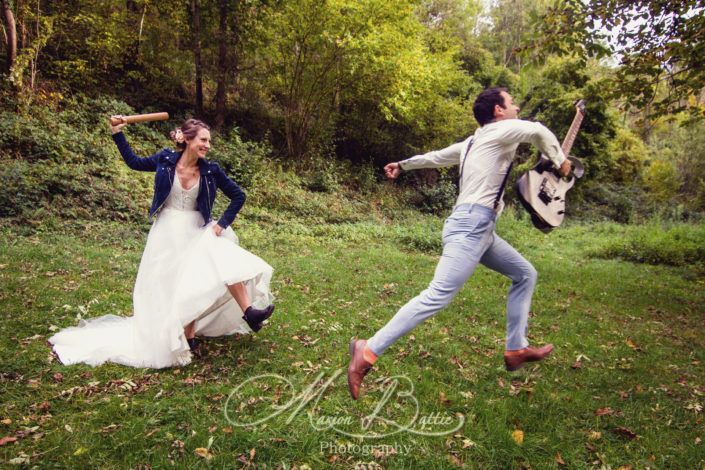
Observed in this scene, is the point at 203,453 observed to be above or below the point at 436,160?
below

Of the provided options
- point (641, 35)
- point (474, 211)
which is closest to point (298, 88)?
point (641, 35)

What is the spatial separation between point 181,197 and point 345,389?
8.68 ft

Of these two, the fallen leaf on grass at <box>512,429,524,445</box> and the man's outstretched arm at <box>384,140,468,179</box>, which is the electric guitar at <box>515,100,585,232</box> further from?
the fallen leaf on grass at <box>512,429,524,445</box>

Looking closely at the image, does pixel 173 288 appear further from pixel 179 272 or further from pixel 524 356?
pixel 524 356

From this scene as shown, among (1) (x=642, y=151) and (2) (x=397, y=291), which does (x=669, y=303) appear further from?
(1) (x=642, y=151)

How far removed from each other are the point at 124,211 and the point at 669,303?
41.5 ft

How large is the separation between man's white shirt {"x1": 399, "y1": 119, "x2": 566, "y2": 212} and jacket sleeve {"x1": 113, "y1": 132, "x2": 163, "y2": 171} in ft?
10.4

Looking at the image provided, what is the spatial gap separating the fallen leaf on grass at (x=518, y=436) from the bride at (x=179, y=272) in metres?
2.62

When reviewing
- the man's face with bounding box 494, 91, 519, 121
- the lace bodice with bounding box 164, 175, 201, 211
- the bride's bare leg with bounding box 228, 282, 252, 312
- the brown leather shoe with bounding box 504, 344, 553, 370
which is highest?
the man's face with bounding box 494, 91, 519, 121

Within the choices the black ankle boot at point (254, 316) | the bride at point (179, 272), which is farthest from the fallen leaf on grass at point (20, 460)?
the black ankle boot at point (254, 316)

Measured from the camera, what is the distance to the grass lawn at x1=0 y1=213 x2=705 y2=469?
333cm

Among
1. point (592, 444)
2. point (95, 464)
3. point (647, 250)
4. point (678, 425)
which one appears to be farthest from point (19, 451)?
point (647, 250)

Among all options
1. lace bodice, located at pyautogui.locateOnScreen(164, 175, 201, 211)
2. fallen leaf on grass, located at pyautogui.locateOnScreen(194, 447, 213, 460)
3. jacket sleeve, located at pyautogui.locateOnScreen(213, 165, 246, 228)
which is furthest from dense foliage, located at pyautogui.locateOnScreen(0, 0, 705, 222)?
fallen leaf on grass, located at pyautogui.locateOnScreen(194, 447, 213, 460)

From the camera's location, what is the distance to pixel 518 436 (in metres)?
3.65
